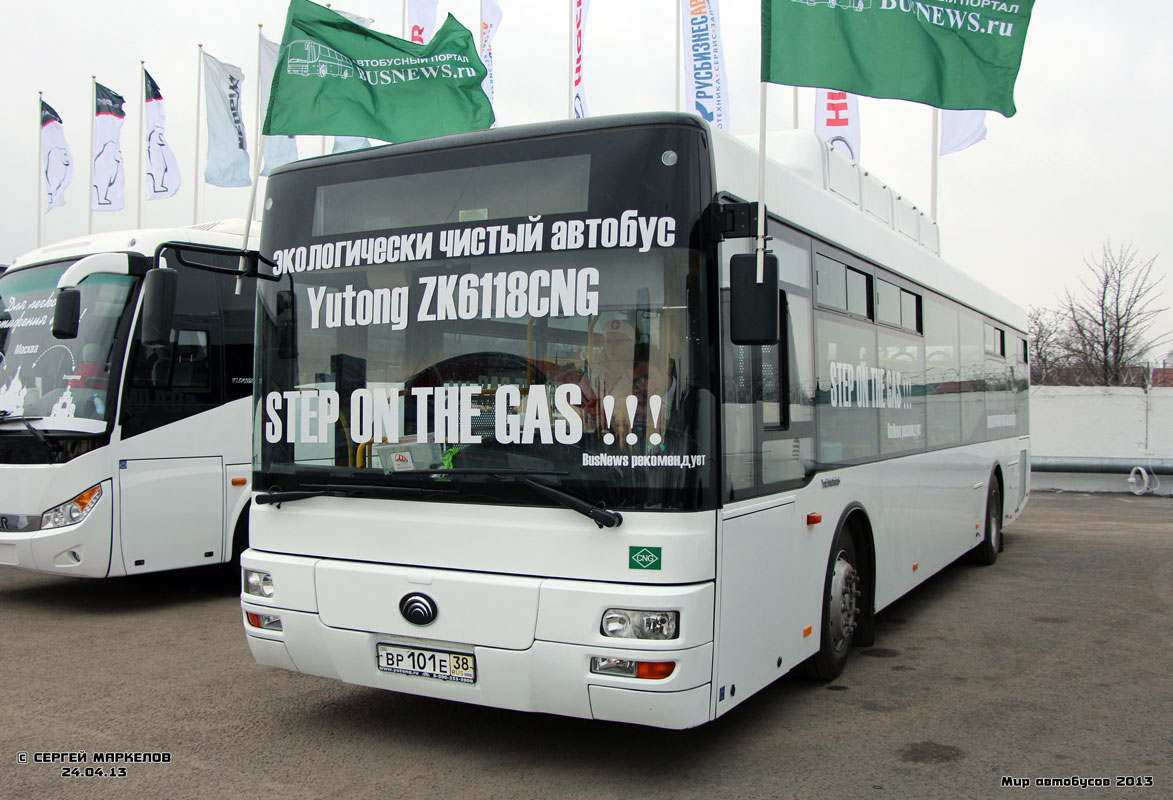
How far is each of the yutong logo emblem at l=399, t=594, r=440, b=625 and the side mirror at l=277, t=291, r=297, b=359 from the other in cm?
139

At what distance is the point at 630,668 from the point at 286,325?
8.05 feet

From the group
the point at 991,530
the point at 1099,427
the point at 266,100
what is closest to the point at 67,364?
the point at 991,530

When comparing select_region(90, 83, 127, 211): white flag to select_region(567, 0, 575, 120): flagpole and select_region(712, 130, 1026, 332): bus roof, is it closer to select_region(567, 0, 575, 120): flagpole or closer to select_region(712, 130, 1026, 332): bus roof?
select_region(567, 0, 575, 120): flagpole

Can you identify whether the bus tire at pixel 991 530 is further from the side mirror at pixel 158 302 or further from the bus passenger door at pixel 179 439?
the side mirror at pixel 158 302

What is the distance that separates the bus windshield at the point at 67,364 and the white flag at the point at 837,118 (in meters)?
13.4

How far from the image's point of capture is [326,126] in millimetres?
7551

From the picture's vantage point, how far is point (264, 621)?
5168 mm

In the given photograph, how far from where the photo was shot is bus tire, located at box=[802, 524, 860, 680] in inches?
235

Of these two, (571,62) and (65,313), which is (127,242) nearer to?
(65,313)

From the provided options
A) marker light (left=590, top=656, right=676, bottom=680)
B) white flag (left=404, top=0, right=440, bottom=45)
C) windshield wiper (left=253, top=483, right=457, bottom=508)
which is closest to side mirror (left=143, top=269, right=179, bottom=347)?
windshield wiper (left=253, top=483, right=457, bottom=508)

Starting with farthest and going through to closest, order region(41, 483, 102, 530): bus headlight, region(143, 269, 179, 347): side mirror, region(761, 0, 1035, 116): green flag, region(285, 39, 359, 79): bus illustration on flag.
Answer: region(41, 483, 102, 530): bus headlight < region(285, 39, 359, 79): bus illustration on flag < region(761, 0, 1035, 116): green flag < region(143, 269, 179, 347): side mirror

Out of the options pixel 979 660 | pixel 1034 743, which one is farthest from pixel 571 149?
pixel 979 660

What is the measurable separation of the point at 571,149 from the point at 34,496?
5.84m

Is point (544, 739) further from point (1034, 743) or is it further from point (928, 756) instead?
point (1034, 743)
